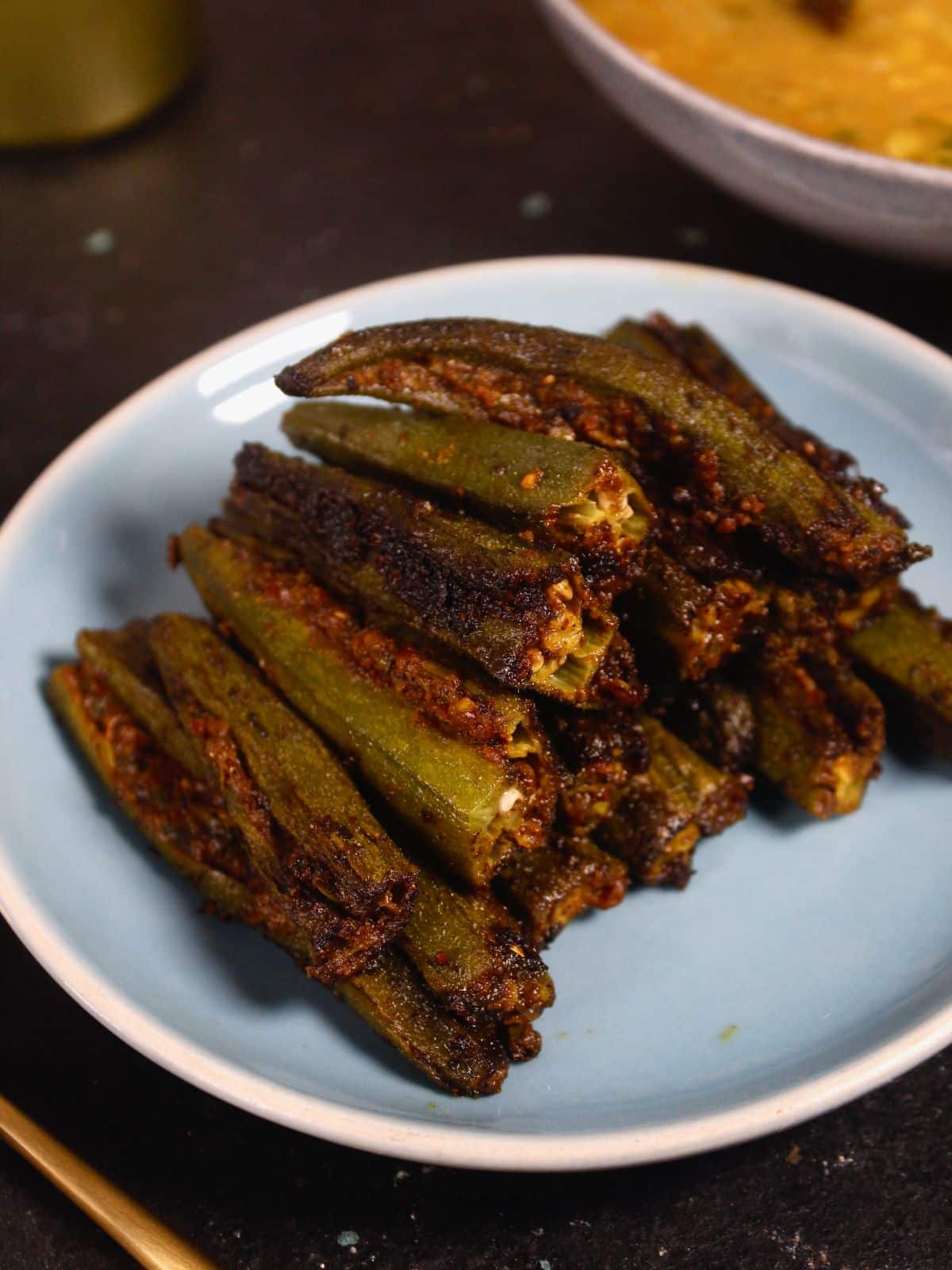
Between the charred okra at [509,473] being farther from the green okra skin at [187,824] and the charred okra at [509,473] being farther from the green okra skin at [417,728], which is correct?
the green okra skin at [187,824]

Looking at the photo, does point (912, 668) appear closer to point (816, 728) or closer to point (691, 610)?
point (816, 728)

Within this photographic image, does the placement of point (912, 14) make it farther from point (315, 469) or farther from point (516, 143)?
point (315, 469)

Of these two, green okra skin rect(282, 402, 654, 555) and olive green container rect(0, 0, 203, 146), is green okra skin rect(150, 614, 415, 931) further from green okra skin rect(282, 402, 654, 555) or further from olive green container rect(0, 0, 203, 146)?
olive green container rect(0, 0, 203, 146)

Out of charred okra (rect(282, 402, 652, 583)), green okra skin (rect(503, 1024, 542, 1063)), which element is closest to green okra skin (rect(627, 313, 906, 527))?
charred okra (rect(282, 402, 652, 583))

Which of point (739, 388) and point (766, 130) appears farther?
point (766, 130)

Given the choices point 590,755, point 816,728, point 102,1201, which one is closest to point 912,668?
point 816,728

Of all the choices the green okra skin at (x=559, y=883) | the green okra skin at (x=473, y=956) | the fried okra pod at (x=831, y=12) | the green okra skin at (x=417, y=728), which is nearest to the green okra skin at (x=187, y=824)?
the green okra skin at (x=473, y=956)
